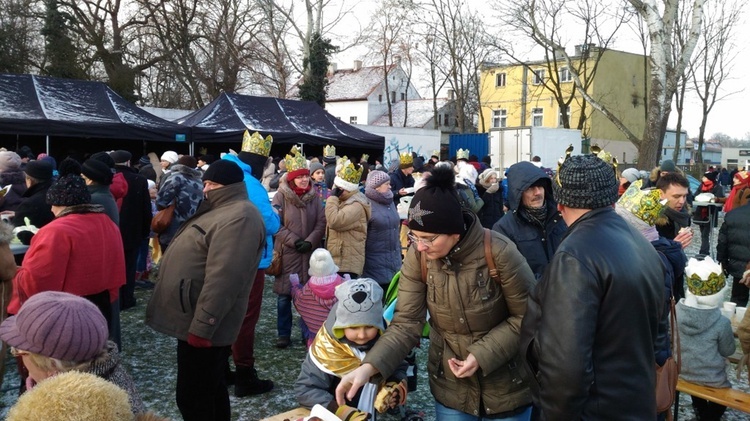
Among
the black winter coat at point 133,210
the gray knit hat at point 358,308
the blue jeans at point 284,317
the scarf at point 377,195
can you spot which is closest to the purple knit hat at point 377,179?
the scarf at point 377,195

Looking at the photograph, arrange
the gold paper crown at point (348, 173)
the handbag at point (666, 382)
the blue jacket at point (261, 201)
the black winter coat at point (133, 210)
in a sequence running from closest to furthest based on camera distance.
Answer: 1. the handbag at point (666, 382)
2. the blue jacket at point (261, 201)
3. the gold paper crown at point (348, 173)
4. the black winter coat at point (133, 210)

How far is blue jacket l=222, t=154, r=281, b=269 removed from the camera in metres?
4.70

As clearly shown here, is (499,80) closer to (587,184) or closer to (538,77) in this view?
(538,77)

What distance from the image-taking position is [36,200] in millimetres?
5047

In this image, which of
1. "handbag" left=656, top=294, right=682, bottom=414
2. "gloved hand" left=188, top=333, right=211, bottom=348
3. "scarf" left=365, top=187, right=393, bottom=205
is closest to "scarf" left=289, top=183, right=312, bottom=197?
"scarf" left=365, top=187, right=393, bottom=205

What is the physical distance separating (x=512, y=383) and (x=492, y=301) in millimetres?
372

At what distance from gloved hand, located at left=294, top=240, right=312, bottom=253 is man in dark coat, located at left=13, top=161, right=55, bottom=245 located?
212 cm

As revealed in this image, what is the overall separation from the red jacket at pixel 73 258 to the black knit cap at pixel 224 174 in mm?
905

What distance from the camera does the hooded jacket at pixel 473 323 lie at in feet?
8.11

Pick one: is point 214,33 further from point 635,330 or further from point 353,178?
point 635,330

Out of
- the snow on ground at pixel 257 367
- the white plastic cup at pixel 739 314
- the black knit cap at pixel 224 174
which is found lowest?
the snow on ground at pixel 257 367

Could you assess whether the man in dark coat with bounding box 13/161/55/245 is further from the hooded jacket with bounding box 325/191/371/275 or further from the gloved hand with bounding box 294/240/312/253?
the hooded jacket with bounding box 325/191/371/275

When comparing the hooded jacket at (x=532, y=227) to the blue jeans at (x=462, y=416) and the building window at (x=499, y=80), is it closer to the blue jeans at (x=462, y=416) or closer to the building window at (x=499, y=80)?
the blue jeans at (x=462, y=416)

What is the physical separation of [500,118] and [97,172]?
4277 centimetres
